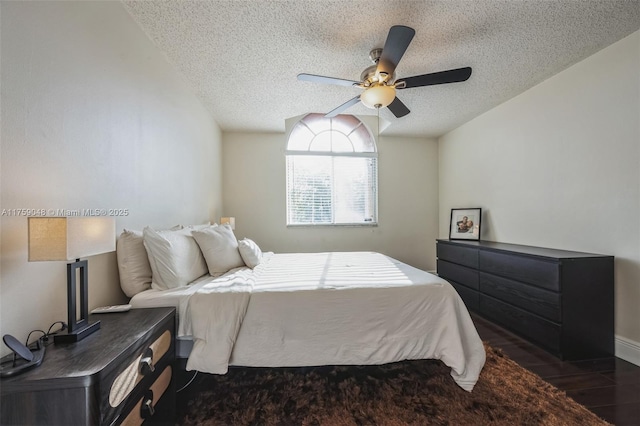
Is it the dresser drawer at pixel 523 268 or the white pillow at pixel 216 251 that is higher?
the white pillow at pixel 216 251

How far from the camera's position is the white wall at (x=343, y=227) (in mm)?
4023

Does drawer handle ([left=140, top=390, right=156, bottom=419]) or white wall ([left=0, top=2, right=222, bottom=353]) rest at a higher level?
white wall ([left=0, top=2, right=222, bottom=353])

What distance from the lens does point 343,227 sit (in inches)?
166

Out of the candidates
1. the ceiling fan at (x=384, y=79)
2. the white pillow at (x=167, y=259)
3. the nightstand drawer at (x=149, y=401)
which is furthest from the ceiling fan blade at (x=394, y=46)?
the nightstand drawer at (x=149, y=401)

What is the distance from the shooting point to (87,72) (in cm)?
134

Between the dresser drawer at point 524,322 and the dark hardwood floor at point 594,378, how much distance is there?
9cm

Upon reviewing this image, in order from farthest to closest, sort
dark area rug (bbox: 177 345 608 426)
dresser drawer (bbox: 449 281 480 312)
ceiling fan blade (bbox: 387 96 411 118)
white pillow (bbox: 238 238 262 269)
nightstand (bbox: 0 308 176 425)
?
dresser drawer (bbox: 449 281 480 312) → ceiling fan blade (bbox: 387 96 411 118) → white pillow (bbox: 238 238 262 269) → dark area rug (bbox: 177 345 608 426) → nightstand (bbox: 0 308 176 425)

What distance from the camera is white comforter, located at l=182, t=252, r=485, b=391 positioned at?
1473 millimetres

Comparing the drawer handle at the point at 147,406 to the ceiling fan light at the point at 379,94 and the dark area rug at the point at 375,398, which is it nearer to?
the dark area rug at the point at 375,398

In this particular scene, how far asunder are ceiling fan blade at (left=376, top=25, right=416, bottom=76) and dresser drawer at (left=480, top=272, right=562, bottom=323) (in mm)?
2212

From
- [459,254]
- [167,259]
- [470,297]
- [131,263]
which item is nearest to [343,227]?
[459,254]

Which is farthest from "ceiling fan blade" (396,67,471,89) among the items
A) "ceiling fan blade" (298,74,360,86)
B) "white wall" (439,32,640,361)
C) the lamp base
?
the lamp base

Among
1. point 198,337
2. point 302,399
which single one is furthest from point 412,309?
point 198,337

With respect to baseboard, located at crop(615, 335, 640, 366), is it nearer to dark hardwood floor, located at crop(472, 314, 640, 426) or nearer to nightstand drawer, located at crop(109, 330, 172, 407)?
dark hardwood floor, located at crop(472, 314, 640, 426)
